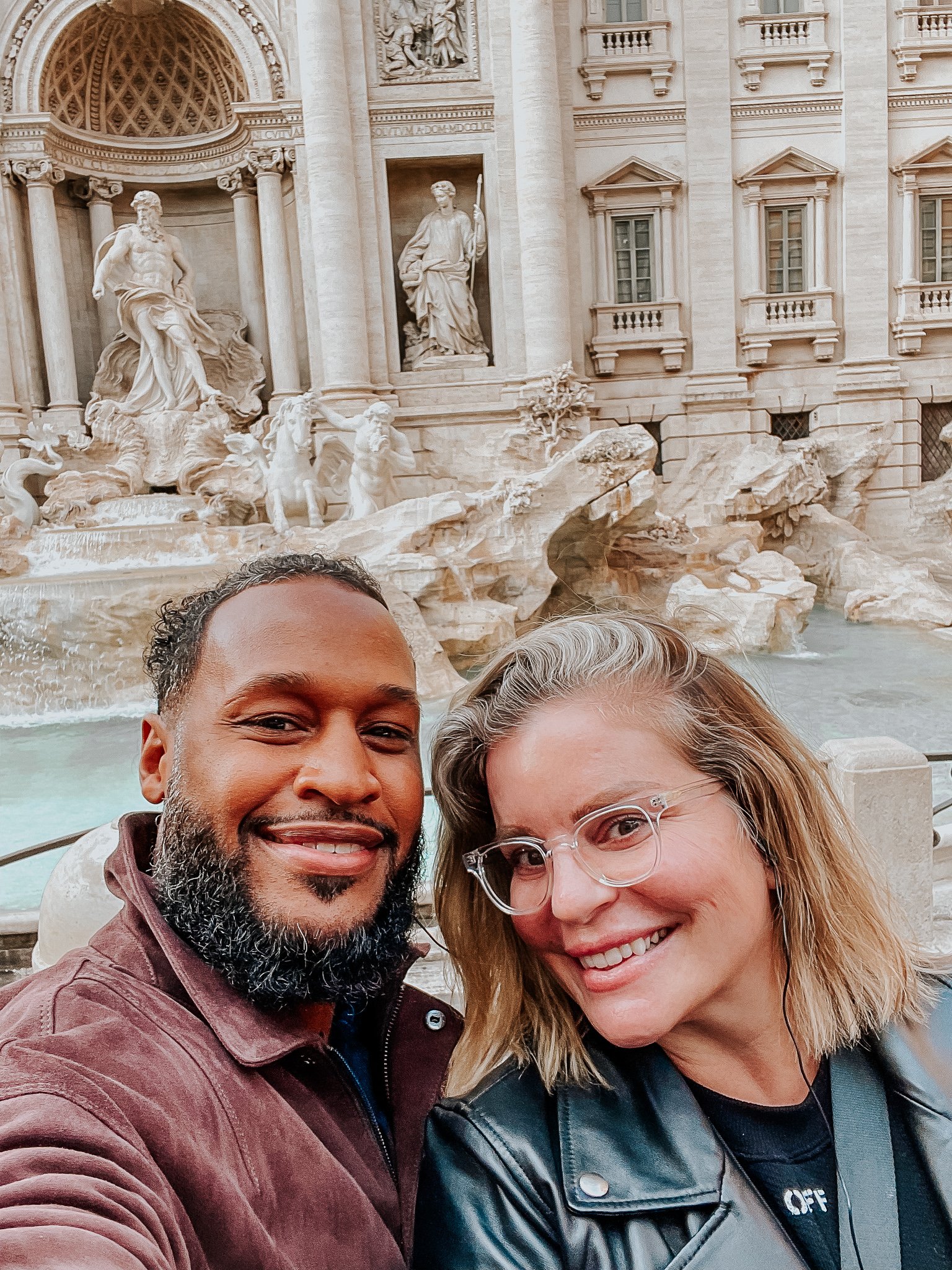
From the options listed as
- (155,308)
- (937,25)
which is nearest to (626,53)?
(937,25)

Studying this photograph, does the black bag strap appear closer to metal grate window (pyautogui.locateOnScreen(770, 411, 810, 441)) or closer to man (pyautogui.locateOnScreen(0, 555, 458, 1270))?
man (pyautogui.locateOnScreen(0, 555, 458, 1270))

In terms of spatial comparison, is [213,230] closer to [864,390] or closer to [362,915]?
[864,390]

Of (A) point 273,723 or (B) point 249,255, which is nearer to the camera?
(A) point 273,723

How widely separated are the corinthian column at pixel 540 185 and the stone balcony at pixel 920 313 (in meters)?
6.15

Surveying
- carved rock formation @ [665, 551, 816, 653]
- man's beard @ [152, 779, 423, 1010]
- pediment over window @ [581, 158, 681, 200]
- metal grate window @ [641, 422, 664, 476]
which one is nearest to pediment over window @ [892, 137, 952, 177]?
pediment over window @ [581, 158, 681, 200]

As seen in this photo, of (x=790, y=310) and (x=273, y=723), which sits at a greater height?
(x=790, y=310)

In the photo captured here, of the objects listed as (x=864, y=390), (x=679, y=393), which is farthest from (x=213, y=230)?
(x=864, y=390)

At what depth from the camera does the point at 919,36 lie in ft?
51.6

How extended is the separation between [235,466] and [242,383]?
3.18m

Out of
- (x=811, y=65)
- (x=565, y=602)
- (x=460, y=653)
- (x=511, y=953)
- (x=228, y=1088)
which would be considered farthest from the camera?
(x=811, y=65)

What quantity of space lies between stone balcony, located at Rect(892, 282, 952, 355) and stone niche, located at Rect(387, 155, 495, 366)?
7.34m

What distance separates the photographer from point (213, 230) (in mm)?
16328

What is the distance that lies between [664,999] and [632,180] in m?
16.8

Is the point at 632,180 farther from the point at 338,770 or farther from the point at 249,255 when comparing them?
the point at 338,770
